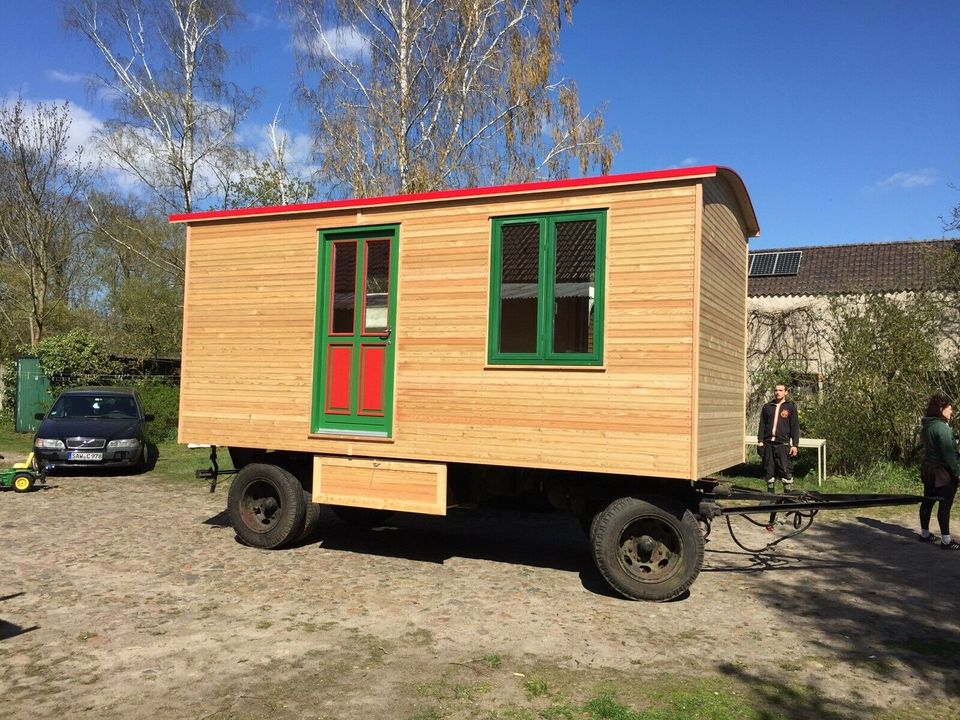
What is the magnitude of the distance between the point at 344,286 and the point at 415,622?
11.8 feet

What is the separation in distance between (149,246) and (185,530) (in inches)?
718

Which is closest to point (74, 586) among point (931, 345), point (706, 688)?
point (706, 688)

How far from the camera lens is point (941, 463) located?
836 centimetres

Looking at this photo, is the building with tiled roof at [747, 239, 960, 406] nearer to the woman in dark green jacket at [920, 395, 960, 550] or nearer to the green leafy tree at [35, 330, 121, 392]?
the woman in dark green jacket at [920, 395, 960, 550]

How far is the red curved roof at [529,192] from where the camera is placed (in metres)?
6.24

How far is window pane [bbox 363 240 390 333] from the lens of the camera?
24.9 feet

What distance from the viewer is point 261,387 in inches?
315

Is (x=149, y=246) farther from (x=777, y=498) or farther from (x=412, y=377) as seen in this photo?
(x=777, y=498)

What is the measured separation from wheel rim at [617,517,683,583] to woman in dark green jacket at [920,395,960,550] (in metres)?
3.76

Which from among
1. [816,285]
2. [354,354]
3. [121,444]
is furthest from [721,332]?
[816,285]

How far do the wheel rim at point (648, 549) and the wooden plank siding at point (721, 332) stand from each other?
623 millimetres

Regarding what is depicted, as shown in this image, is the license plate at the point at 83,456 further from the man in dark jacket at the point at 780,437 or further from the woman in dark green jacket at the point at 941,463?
the woman in dark green jacket at the point at 941,463

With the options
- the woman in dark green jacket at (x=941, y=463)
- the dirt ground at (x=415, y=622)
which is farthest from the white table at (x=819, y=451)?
the woman in dark green jacket at (x=941, y=463)

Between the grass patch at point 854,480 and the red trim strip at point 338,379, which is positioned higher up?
the red trim strip at point 338,379
